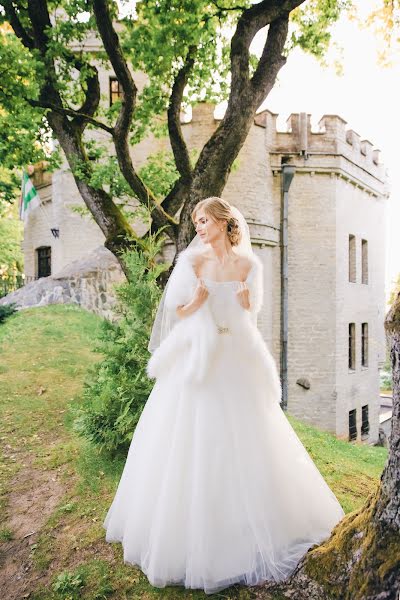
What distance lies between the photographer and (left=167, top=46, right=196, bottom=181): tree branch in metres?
7.71

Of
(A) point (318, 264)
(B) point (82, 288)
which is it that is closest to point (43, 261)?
(B) point (82, 288)

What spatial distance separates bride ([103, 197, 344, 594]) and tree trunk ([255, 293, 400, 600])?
0.34 m

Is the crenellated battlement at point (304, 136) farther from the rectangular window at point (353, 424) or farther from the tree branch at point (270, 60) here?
the rectangular window at point (353, 424)

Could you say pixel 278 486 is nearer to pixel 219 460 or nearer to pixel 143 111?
pixel 219 460

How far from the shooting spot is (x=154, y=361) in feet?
11.3

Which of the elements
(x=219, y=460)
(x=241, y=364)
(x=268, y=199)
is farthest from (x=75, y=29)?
(x=268, y=199)

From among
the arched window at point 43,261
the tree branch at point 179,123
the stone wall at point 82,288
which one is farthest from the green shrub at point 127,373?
the arched window at point 43,261

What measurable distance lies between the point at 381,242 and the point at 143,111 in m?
14.5

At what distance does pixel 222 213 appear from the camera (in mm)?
3449

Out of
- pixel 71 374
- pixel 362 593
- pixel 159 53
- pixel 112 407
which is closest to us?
pixel 362 593

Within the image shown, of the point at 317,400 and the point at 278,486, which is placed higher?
the point at 278,486

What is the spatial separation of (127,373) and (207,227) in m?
2.61

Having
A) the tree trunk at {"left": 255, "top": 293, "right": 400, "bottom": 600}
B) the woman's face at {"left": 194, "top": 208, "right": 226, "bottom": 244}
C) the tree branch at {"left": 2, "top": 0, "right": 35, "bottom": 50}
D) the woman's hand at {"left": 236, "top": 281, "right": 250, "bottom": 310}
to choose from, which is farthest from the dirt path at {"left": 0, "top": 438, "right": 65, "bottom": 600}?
the tree branch at {"left": 2, "top": 0, "right": 35, "bottom": 50}

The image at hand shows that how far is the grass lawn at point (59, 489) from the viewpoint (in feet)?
11.0
